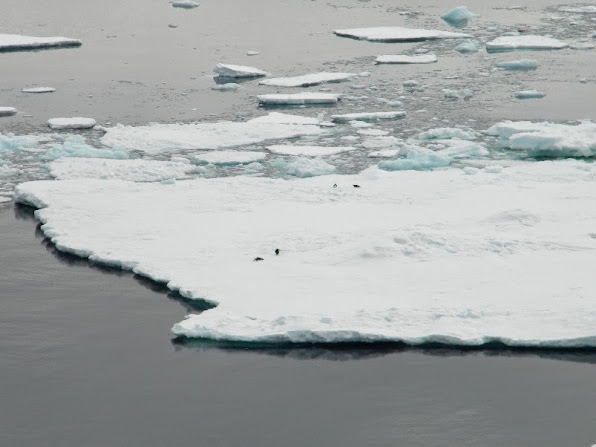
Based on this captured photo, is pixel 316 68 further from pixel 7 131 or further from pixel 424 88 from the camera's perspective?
pixel 7 131

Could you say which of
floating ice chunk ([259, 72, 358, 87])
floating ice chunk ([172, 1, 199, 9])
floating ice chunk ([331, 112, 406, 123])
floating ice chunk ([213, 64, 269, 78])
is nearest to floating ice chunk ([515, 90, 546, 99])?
floating ice chunk ([331, 112, 406, 123])

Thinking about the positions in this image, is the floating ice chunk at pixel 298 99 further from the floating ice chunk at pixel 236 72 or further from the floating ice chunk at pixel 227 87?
the floating ice chunk at pixel 236 72

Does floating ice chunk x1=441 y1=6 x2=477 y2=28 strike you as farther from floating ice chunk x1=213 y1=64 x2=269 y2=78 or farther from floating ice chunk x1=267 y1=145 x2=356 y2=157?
floating ice chunk x1=267 y1=145 x2=356 y2=157

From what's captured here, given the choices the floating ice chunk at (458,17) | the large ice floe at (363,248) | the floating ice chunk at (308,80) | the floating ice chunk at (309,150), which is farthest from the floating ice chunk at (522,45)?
the large ice floe at (363,248)

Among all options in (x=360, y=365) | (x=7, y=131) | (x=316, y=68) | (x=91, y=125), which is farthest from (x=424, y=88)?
(x=360, y=365)

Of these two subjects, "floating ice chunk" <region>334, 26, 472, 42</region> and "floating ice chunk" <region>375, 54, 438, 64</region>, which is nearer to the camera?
"floating ice chunk" <region>375, 54, 438, 64</region>

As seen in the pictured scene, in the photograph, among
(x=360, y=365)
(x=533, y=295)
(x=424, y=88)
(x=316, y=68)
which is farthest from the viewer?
(x=316, y=68)
